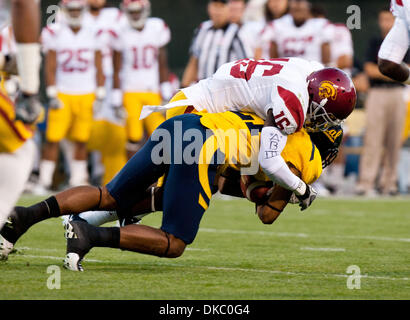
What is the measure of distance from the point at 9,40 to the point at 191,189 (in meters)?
1.14

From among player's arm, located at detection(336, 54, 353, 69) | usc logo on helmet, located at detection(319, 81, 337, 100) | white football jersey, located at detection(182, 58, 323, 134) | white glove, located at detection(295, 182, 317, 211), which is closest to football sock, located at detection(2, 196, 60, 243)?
white football jersey, located at detection(182, 58, 323, 134)

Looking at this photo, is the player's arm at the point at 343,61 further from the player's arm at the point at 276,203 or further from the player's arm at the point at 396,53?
the player's arm at the point at 276,203

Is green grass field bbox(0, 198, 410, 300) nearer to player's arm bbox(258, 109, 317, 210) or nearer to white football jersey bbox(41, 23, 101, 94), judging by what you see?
player's arm bbox(258, 109, 317, 210)

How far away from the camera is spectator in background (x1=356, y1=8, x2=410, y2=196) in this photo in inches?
406

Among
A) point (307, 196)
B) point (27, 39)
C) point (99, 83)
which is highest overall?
point (27, 39)

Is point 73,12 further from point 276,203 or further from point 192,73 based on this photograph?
point 276,203

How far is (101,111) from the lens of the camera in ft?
35.5

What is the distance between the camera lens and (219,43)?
32.4ft

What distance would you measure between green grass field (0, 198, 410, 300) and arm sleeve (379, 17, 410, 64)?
1.14 m

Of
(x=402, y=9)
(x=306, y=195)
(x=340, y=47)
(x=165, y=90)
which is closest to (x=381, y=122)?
(x=340, y=47)

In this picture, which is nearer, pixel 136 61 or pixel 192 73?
pixel 192 73

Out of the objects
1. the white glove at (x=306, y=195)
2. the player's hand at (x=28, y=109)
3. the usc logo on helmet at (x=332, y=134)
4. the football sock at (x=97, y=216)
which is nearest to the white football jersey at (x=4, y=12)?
the player's hand at (x=28, y=109)

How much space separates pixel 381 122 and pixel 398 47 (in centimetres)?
526
